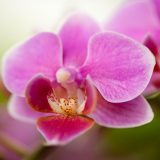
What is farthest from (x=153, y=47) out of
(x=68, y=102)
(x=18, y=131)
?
(x=18, y=131)

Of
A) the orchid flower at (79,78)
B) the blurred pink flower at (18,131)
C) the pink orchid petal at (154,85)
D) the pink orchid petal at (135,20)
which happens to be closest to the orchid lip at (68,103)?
the orchid flower at (79,78)

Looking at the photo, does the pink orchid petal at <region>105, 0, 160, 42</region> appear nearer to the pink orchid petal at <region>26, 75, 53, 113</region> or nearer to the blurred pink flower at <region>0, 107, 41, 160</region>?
the pink orchid petal at <region>26, 75, 53, 113</region>

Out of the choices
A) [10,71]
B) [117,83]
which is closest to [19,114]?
[10,71]

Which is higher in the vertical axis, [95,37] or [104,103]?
[95,37]

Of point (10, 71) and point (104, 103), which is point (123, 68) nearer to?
point (104, 103)

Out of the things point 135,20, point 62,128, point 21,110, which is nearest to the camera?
point 62,128

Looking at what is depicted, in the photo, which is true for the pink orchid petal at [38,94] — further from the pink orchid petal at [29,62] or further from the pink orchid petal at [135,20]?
the pink orchid petal at [135,20]

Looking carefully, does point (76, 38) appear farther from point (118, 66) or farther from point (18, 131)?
point (18, 131)
